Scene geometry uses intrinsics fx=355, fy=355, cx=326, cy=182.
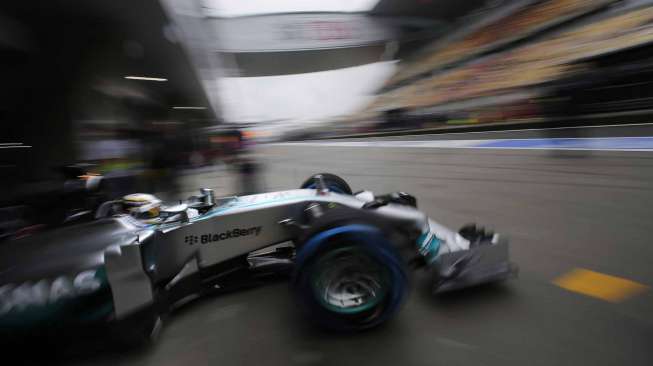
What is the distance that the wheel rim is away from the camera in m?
1.57

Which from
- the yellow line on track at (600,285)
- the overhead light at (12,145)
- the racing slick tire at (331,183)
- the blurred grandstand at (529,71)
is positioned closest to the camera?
the yellow line on track at (600,285)

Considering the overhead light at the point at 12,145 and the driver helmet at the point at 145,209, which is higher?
the overhead light at the point at 12,145

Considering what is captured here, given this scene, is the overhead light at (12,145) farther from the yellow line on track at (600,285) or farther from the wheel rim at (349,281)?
the yellow line on track at (600,285)

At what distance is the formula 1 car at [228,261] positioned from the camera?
1537mm

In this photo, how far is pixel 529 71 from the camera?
47.0ft

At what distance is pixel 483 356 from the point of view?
1.40m

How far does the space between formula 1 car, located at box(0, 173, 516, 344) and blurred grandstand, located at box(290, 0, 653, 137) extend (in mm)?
5695

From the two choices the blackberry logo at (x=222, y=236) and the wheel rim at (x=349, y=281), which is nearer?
the wheel rim at (x=349, y=281)

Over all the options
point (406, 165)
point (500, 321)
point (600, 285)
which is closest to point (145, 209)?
point (500, 321)

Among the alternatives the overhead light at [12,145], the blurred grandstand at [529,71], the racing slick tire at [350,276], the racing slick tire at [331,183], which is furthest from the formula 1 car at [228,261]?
the blurred grandstand at [529,71]

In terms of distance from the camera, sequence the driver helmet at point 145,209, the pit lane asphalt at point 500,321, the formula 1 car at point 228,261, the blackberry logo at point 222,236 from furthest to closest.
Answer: the driver helmet at point 145,209 < the blackberry logo at point 222,236 < the formula 1 car at point 228,261 < the pit lane asphalt at point 500,321

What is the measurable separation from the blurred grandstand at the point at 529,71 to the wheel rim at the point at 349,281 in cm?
610

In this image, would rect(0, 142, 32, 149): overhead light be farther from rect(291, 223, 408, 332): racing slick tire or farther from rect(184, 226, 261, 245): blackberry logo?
rect(291, 223, 408, 332): racing slick tire

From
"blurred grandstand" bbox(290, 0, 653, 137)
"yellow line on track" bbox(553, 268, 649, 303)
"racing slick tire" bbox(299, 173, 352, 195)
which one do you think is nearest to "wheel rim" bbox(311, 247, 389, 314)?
"yellow line on track" bbox(553, 268, 649, 303)
